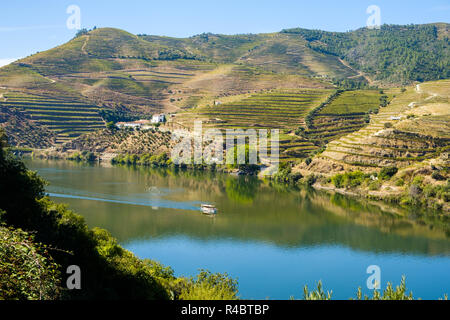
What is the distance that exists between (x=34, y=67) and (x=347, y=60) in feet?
430

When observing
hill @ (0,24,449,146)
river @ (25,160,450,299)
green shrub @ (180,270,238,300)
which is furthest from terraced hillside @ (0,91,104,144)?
green shrub @ (180,270,238,300)

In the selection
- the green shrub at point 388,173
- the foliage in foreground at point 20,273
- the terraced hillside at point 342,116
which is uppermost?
the terraced hillside at point 342,116

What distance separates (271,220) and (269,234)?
5.45 metres

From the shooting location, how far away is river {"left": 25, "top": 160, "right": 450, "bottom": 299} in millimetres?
28188

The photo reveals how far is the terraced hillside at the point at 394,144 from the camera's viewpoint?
6100cm

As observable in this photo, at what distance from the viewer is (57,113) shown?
104 metres

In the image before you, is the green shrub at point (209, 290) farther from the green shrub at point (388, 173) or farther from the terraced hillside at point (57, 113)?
the terraced hillside at point (57, 113)

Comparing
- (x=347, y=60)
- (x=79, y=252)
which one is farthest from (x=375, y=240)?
(x=347, y=60)

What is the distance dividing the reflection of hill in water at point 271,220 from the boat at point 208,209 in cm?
87

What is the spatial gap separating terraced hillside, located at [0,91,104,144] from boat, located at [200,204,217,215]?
62.3m

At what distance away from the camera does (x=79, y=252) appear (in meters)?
19.3
